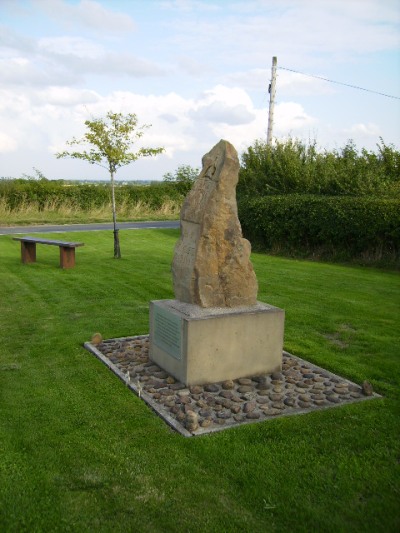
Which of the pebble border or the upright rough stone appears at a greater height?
the upright rough stone

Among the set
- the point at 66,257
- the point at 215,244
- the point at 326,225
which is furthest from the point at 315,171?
the point at 215,244

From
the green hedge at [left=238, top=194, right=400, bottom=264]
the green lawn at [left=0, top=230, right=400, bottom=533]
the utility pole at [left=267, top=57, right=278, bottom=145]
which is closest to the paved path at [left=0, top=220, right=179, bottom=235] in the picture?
the utility pole at [left=267, top=57, right=278, bottom=145]

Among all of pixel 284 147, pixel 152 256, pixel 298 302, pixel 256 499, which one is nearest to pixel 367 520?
pixel 256 499

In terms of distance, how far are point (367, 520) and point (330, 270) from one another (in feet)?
37.8

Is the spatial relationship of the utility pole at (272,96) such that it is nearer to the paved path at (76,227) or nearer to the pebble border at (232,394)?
the paved path at (76,227)

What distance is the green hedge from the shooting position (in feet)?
51.1

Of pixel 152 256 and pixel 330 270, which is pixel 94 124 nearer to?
pixel 152 256

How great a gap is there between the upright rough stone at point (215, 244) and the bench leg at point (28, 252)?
30.6ft

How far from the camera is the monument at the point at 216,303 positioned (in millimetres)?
6461

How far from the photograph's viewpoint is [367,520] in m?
3.93

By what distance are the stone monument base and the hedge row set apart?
24707mm

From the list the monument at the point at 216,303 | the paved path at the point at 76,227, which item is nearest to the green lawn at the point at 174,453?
the monument at the point at 216,303

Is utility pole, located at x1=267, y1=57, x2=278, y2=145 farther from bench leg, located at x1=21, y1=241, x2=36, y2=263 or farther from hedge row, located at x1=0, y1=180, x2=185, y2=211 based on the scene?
bench leg, located at x1=21, y1=241, x2=36, y2=263

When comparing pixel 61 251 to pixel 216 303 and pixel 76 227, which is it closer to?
pixel 216 303
